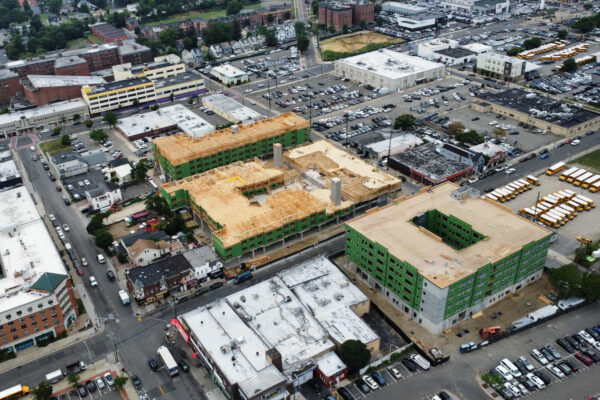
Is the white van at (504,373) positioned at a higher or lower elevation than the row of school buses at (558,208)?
lower

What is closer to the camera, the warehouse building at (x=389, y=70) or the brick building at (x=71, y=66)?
the warehouse building at (x=389, y=70)

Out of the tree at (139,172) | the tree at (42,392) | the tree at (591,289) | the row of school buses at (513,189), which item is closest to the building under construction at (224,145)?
the tree at (139,172)

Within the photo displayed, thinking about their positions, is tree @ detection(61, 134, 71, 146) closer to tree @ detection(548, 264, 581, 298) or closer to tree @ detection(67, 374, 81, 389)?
tree @ detection(67, 374, 81, 389)

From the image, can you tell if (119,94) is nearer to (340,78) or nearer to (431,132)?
(340,78)

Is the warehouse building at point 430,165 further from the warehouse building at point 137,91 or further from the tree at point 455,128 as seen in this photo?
the warehouse building at point 137,91

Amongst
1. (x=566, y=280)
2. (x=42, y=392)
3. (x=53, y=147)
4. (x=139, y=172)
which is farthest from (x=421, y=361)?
(x=53, y=147)

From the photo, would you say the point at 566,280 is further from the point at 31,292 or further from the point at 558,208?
the point at 31,292

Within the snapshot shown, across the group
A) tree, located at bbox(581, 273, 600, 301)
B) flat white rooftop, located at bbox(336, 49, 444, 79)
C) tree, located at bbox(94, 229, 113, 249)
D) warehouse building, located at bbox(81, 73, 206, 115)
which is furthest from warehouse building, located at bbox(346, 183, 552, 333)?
warehouse building, located at bbox(81, 73, 206, 115)
